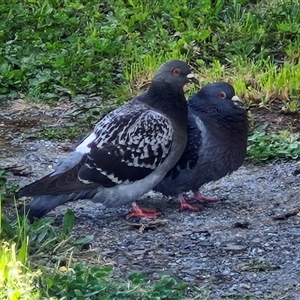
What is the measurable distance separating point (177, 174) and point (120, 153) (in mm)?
492

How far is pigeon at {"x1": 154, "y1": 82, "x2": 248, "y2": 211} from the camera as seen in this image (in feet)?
20.8

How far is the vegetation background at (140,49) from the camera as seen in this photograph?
856cm

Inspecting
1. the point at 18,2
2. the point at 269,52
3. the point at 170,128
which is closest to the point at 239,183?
the point at 170,128

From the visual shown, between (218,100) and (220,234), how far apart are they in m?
1.12

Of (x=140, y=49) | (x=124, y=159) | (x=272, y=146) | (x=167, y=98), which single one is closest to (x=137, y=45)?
(x=140, y=49)

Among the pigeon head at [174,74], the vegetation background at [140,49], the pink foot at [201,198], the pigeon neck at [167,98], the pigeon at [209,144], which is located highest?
the pigeon head at [174,74]

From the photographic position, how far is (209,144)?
6.33m

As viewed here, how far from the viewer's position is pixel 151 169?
20.2ft

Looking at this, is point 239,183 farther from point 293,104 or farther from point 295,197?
point 293,104

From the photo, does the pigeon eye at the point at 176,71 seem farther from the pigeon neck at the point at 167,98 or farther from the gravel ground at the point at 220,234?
the gravel ground at the point at 220,234

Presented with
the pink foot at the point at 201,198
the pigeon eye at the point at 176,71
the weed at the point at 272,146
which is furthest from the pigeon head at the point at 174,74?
the weed at the point at 272,146

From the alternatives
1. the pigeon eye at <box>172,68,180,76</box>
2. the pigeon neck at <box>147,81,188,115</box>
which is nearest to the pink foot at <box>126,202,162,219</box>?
the pigeon neck at <box>147,81,188,115</box>

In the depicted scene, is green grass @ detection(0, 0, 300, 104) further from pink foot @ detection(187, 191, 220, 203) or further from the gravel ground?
pink foot @ detection(187, 191, 220, 203)

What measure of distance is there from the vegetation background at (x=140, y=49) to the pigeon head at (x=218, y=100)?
94 cm
